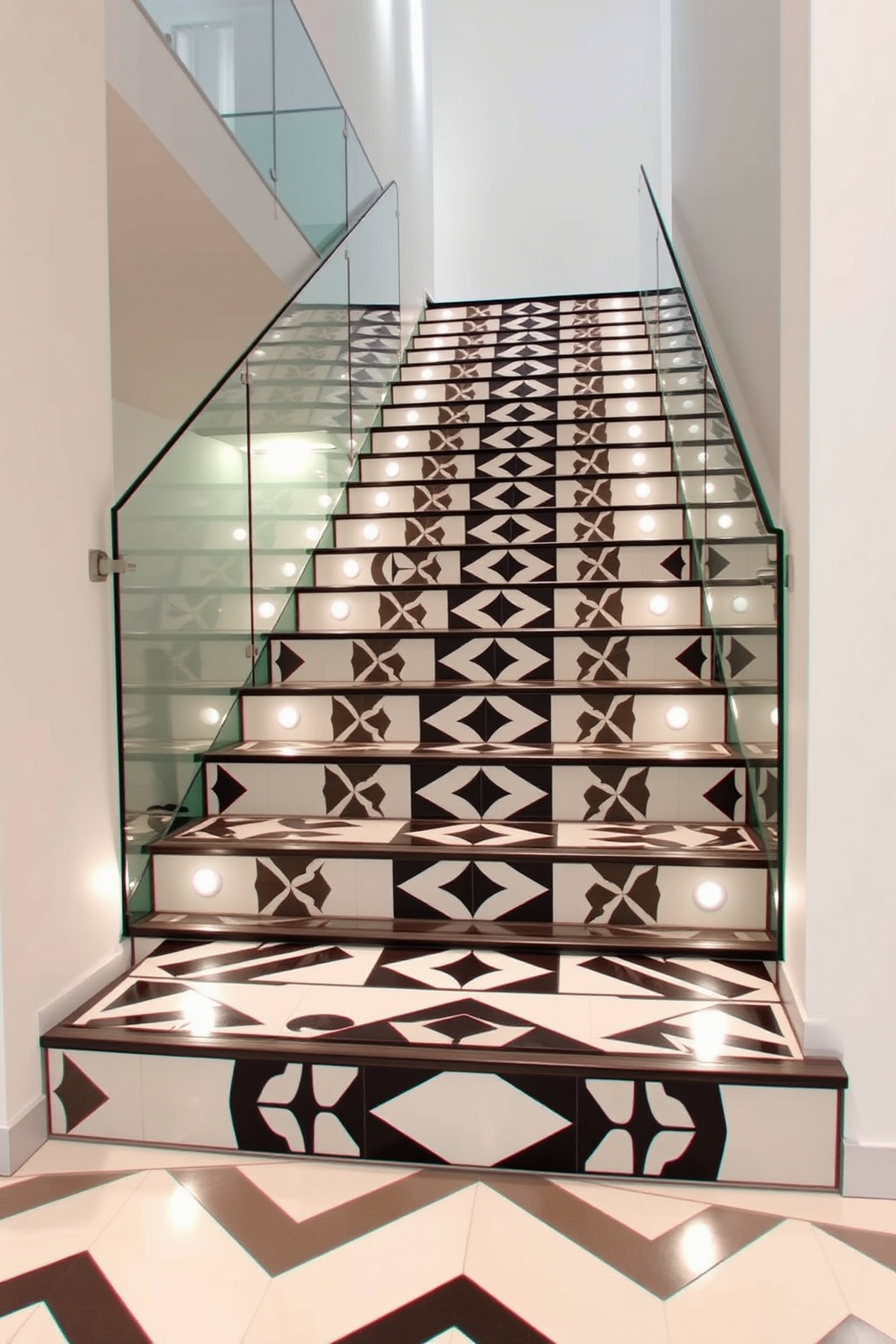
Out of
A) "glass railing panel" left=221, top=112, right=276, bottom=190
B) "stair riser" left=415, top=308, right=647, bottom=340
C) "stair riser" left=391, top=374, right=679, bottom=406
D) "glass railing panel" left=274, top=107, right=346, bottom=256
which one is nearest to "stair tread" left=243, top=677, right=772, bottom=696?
"stair riser" left=391, top=374, right=679, bottom=406

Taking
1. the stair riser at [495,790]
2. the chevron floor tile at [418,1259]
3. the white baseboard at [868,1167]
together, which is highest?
the stair riser at [495,790]

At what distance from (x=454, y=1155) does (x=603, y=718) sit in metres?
1.30


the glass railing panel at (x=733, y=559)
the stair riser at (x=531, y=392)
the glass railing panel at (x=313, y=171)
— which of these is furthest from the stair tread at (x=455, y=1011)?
the glass railing panel at (x=313, y=171)

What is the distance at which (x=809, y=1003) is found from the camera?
5.27 ft

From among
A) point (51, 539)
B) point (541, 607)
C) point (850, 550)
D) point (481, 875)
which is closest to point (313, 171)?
point (541, 607)

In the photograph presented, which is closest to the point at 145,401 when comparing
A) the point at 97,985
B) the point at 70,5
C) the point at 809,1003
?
the point at 70,5

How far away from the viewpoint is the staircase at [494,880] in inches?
62.9

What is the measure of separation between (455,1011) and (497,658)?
1311mm

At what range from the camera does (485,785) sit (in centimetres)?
242

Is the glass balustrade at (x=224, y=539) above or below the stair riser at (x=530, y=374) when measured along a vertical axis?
below

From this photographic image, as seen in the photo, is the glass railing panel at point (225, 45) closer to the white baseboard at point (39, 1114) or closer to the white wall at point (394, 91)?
the white wall at point (394, 91)

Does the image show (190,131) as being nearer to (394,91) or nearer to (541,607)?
(541,607)

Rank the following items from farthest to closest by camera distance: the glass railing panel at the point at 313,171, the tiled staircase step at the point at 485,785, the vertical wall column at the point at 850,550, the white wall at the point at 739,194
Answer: the glass railing panel at the point at 313,171 → the white wall at the point at 739,194 → the tiled staircase step at the point at 485,785 → the vertical wall column at the point at 850,550

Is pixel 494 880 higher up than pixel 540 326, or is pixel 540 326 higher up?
pixel 540 326
